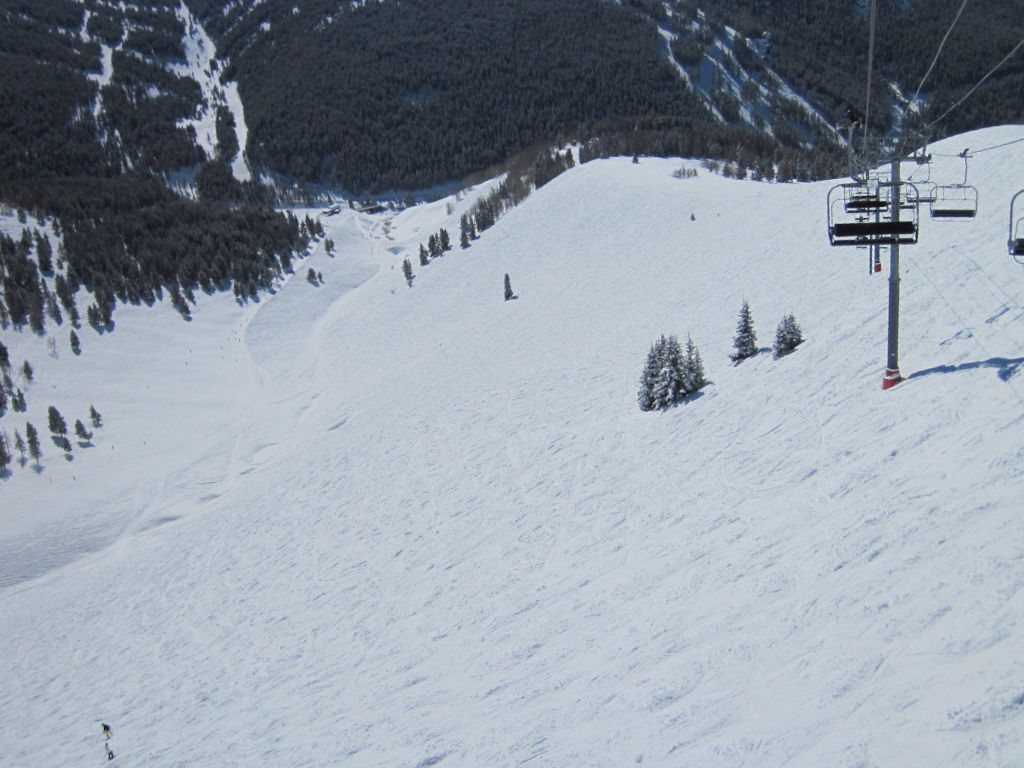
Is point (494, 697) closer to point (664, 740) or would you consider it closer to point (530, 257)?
point (664, 740)

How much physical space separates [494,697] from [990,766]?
8.28m

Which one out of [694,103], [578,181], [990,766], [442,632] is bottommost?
[442,632]

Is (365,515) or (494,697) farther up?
(494,697)

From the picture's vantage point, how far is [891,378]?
15.5m

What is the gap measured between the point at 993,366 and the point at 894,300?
7.55 ft

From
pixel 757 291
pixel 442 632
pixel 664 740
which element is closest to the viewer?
pixel 664 740

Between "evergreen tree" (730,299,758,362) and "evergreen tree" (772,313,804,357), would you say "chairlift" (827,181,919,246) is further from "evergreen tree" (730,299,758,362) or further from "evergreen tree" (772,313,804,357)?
"evergreen tree" (730,299,758,362)

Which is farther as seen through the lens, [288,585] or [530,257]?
[530,257]

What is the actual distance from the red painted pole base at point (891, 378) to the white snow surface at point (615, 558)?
183 mm

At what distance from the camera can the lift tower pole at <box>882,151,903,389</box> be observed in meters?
13.8

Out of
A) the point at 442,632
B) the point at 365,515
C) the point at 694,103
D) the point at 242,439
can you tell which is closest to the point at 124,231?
the point at 242,439

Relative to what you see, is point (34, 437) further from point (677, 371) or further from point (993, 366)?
point (993, 366)

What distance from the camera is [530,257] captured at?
67.1 metres

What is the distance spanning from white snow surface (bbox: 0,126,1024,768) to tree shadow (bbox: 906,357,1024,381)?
0.13m
